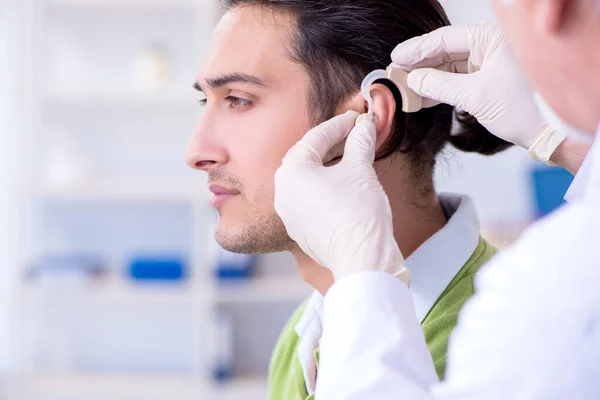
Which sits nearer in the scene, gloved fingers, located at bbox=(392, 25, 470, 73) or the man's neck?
gloved fingers, located at bbox=(392, 25, 470, 73)

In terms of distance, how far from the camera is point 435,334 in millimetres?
1021

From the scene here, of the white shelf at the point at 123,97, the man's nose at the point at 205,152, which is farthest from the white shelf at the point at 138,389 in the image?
the man's nose at the point at 205,152

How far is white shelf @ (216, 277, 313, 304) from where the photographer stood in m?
3.03

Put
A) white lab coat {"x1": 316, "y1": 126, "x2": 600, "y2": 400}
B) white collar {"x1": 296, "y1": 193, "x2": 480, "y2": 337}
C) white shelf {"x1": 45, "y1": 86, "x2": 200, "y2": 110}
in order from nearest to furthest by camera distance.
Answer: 1. white lab coat {"x1": 316, "y1": 126, "x2": 600, "y2": 400}
2. white collar {"x1": 296, "y1": 193, "x2": 480, "y2": 337}
3. white shelf {"x1": 45, "y1": 86, "x2": 200, "y2": 110}

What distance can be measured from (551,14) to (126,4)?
2710mm

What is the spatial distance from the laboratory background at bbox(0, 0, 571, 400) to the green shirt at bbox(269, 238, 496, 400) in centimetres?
164

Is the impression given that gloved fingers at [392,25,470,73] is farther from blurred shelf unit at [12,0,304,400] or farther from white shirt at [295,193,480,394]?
blurred shelf unit at [12,0,304,400]

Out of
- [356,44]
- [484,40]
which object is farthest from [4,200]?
[484,40]

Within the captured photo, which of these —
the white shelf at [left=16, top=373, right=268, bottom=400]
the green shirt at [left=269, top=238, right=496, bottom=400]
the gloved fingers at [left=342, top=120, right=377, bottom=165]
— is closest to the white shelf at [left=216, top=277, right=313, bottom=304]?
the white shelf at [left=16, top=373, right=268, bottom=400]

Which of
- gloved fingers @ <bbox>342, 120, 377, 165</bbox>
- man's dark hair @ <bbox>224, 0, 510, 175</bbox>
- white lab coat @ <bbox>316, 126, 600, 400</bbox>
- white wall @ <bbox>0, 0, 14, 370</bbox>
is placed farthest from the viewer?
white wall @ <bbox>0, 0, 14, 370</bbox>

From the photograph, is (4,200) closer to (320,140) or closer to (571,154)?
(320,140)

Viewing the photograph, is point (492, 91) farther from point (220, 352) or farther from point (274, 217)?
point (220, 352)

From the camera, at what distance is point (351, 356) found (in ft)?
2.38

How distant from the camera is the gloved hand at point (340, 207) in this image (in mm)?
838
